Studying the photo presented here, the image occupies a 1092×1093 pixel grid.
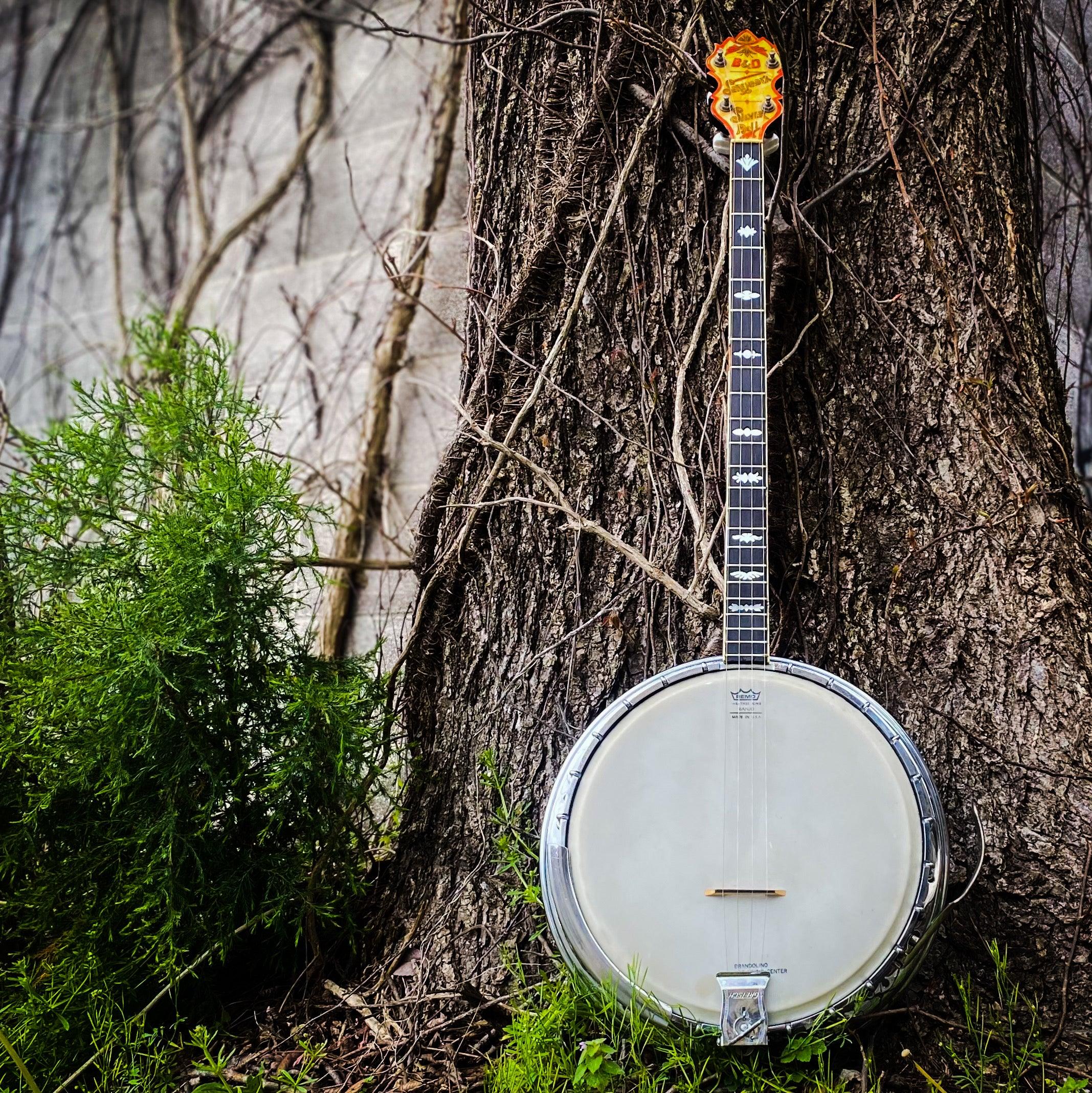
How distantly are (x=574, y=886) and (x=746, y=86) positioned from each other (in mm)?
1099

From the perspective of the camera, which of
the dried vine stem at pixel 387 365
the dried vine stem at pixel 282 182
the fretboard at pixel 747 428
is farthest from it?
the dried vine stem at pixel 282 182

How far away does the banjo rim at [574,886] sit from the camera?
4.26 feet

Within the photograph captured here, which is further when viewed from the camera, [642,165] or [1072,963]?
[642,165]

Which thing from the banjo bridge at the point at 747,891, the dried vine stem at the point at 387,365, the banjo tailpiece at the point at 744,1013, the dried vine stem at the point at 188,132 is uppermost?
the dried vine stem at the point at 188,132

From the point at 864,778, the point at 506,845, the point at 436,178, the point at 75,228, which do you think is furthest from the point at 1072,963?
the point at 75,228

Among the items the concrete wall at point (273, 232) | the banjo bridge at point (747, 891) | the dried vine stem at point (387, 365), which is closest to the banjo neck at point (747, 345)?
the banjo bridge at point (747, 891)

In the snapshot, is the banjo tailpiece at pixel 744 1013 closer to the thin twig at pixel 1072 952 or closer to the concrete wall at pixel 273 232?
the thin twig at pixel 1072 952

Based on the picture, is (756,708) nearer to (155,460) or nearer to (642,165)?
(642,165)

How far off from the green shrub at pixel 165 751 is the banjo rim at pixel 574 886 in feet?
1.13

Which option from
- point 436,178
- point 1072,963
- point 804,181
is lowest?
point 1072,963

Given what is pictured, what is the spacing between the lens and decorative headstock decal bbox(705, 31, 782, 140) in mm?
1493

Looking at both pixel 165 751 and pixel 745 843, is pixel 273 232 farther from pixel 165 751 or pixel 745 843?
pixel 745 843

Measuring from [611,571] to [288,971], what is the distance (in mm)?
787

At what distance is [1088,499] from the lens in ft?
7.13
